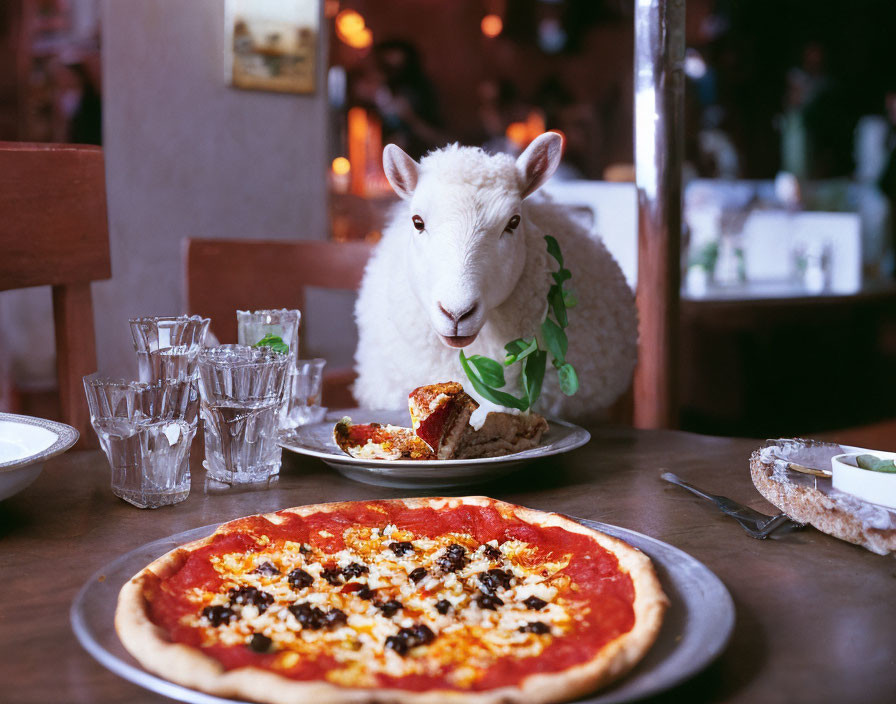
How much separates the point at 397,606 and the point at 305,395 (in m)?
0.68

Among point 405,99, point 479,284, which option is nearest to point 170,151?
point 479,284

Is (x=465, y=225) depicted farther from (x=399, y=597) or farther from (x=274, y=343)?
(x=399, y=597)

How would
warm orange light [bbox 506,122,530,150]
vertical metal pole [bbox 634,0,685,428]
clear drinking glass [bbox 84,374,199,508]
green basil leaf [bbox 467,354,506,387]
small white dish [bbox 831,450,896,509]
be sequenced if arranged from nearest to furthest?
1. small white dish [bbox 831,450,896,509]
2. clear drinking glass [bbox 84,374,199,508]
3. green basil leaf [bbox 467,354,506,387]
4. vertical metal pole [bbox 634,0,685,428]
5. warm orange light [bbox 506,122,530,150]

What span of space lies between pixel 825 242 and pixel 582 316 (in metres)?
3.87

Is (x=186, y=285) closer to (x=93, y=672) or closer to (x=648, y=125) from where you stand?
(x=648, y=125)

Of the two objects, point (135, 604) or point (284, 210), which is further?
point (284, 210)

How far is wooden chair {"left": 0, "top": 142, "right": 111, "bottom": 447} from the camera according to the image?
1508mm

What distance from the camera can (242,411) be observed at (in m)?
1.05

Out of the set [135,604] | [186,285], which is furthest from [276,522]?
[186,285]

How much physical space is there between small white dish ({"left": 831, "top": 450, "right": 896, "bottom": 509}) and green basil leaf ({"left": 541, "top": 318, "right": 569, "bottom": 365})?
45 cm

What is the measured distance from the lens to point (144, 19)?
295 centimetres

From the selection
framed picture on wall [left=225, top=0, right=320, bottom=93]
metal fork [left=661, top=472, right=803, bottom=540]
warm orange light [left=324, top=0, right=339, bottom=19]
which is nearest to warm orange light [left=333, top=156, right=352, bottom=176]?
warm orange light [left=324, top=0, right=339, bottom=19]

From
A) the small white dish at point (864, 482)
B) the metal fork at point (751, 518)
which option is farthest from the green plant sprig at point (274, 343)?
the small white dish at point (864, 482)

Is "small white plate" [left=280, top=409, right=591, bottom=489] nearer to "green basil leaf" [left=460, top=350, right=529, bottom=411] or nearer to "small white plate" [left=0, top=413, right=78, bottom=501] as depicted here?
"green basil leaf" [left=460, top=350, right=529, bottom=411]
